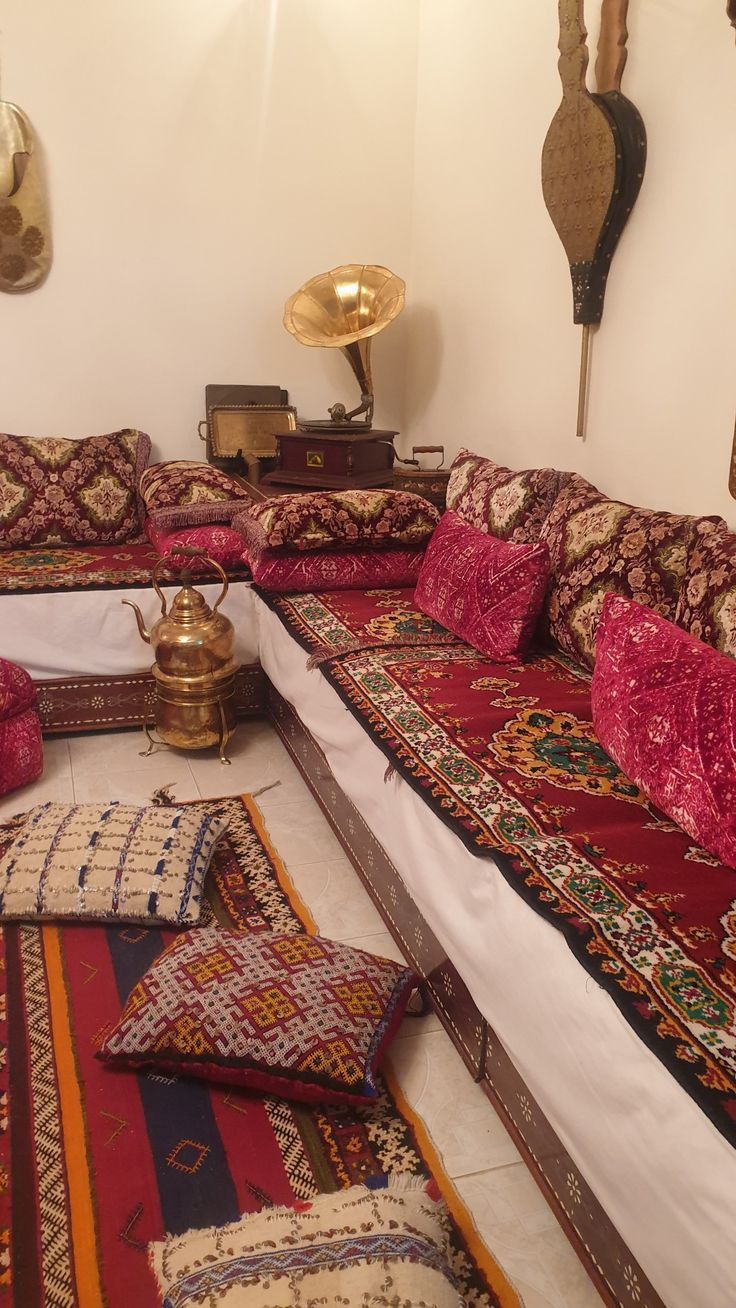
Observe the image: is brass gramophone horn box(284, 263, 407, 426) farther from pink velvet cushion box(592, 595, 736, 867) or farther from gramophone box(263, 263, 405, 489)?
pink velvet cushion box(592, 595, 736, 867)

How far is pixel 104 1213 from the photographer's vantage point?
1356mm

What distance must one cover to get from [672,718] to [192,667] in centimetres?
166

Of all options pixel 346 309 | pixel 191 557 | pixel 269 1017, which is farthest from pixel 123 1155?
pixel 346 309

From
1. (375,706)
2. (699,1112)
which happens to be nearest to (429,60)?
(375,706)

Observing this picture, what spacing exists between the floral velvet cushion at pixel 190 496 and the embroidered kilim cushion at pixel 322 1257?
2.34m

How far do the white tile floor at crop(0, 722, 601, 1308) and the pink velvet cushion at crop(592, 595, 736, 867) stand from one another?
62 cm

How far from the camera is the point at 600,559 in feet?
7.10

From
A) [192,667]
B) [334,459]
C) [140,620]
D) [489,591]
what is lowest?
[192,667]

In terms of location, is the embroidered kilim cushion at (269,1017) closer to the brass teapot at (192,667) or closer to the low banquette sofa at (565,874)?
the low banquette sofa at (565,874)

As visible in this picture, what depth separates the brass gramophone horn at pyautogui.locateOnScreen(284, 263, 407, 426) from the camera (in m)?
3.45

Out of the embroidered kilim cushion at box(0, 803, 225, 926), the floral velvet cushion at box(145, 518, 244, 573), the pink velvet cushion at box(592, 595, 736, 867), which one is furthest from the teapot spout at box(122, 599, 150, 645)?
the pink velvet cushion at box(592, 595, 736, 867)

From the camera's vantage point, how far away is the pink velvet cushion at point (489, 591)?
2271 millimetres

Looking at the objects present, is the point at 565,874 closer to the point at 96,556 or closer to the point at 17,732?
the point at 17,732

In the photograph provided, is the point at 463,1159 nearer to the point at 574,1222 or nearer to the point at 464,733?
the point at 574,1222
